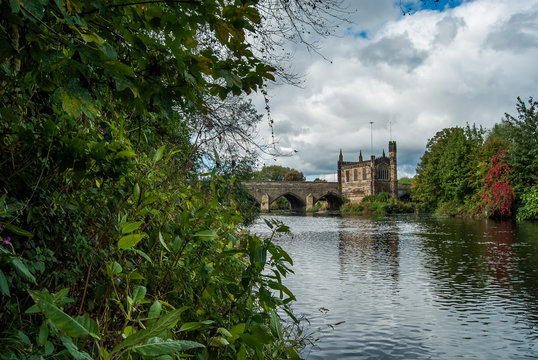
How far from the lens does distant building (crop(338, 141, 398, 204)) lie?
2793 inches

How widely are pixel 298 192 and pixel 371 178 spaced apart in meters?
12.4

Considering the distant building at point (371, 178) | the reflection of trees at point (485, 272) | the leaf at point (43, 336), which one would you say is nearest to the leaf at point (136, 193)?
the leaf at point (43, 336)

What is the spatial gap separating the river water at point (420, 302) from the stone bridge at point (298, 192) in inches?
1904

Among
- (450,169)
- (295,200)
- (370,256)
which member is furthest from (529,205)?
(295,200)

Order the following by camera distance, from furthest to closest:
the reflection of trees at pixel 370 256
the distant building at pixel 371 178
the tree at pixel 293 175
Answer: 1. the tree at pixel 293 175
2. the distant building at pixel 371 178
3. the reflection of trees at pixel 370 256

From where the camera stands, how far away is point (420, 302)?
875 centimetres

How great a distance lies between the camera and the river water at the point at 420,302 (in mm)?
6309

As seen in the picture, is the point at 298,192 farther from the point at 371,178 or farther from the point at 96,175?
the point at 96,175

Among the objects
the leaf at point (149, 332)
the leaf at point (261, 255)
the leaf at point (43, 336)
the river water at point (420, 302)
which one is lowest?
the river water at point (420, 302)

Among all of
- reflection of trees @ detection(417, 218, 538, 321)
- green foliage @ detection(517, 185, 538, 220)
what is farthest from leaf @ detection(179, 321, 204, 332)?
green foliage @ detection(517, 185, 538, 220)

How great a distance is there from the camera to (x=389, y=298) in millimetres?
9031

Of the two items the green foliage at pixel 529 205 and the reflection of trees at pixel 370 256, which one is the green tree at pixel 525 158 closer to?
the green foliage at pixel 529 205

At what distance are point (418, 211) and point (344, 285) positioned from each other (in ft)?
152

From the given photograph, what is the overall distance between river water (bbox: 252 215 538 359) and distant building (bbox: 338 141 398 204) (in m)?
55.3
